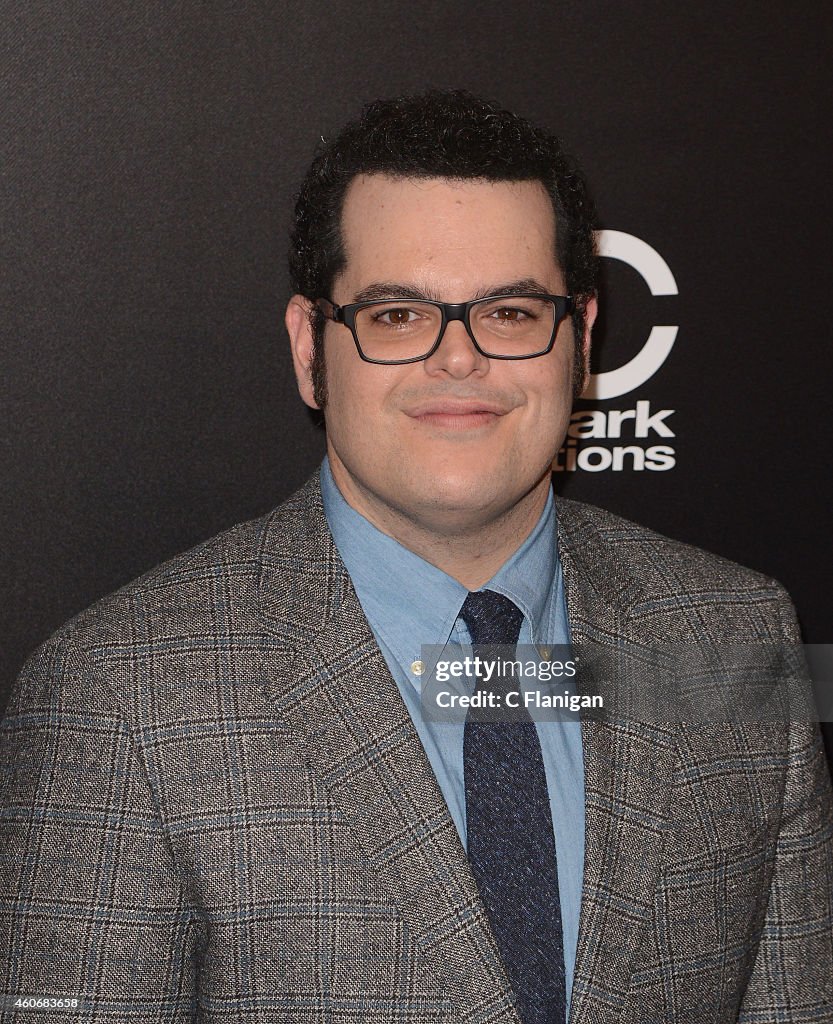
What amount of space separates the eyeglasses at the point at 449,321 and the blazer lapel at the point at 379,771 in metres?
0.32

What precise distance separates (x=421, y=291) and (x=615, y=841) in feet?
2.53

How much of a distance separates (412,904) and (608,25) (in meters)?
1.53

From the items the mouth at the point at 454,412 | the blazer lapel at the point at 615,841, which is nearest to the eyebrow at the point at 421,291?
the mouth at the point at 454,412

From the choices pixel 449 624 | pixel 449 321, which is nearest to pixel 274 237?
pixel 449 321

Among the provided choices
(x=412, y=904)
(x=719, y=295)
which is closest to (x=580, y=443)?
(x=719, y=295)

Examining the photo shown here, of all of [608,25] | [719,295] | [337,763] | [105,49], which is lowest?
[337,763]

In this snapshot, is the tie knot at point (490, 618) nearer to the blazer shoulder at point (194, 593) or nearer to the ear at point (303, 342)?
the blazer shoulder at point (194, 593)

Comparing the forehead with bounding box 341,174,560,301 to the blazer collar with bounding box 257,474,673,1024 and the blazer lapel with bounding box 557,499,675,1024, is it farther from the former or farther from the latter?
the blazer lapel with bounding box 557,499,675,1024

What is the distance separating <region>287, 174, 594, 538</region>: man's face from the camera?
153 centimetres

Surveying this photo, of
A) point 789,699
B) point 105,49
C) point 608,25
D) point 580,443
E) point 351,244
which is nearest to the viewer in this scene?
point 351,244

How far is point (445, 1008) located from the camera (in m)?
1.40

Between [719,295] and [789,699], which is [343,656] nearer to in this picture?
[789,699]

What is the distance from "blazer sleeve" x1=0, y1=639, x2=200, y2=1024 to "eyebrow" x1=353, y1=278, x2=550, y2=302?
2.13 feet

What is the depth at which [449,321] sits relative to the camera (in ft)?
5.00
